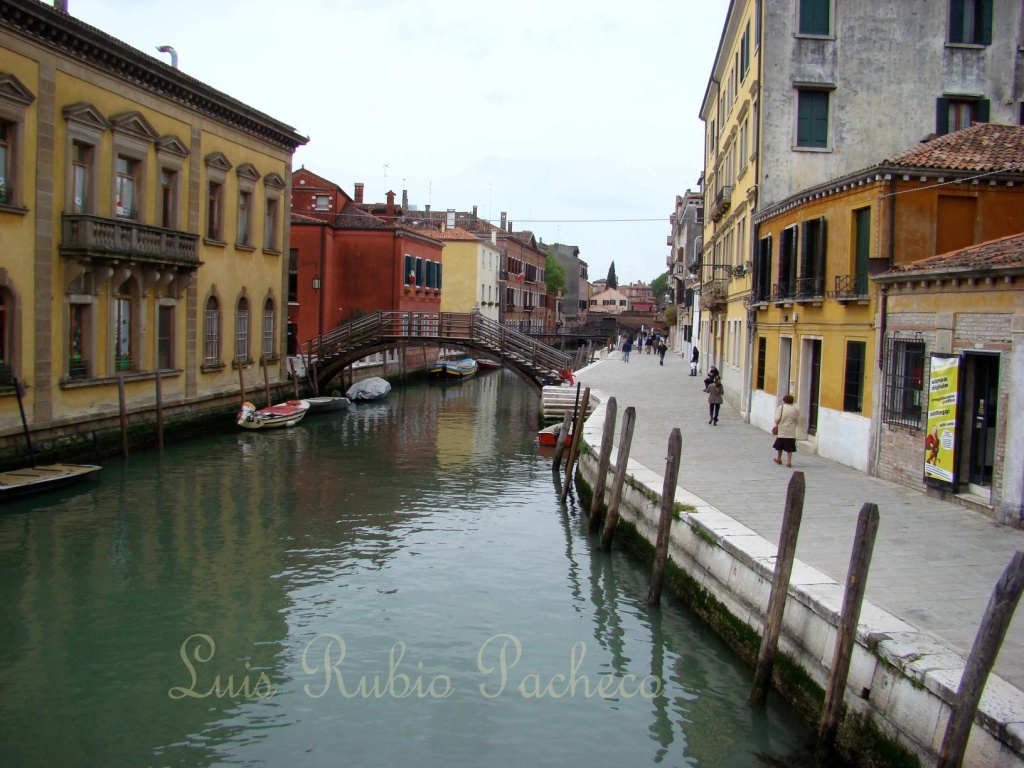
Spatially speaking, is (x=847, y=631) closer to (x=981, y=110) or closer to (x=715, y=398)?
(x=715, y=398)

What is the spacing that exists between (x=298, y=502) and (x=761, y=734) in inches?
428

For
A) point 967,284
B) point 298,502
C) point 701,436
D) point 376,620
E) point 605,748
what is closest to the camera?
point 605,748

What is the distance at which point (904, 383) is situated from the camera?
1289cm

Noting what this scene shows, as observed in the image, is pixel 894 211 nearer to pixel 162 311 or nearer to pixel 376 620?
pixel 376 620

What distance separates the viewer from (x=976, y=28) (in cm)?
2136

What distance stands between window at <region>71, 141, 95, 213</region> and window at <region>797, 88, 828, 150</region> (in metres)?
15.4

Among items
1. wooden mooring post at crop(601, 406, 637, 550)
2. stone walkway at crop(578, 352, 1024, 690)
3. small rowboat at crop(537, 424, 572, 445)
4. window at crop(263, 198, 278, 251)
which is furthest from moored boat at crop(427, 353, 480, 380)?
wooden mooring post at crop(601, 406, 637, 550)

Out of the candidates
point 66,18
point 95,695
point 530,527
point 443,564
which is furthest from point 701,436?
point 66,18

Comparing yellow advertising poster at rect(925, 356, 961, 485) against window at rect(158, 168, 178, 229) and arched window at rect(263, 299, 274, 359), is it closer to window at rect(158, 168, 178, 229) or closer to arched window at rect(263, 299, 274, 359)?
Result: window at rect(158, 168, 178, 229)

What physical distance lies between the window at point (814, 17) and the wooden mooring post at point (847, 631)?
1747 centimetres

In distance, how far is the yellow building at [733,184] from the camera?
22.9m

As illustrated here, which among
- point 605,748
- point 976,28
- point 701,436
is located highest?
point 976,28

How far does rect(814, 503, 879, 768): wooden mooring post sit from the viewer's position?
6.47 metres

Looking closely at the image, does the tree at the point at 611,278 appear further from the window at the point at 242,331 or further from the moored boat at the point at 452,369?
the window at the point at 242,331
